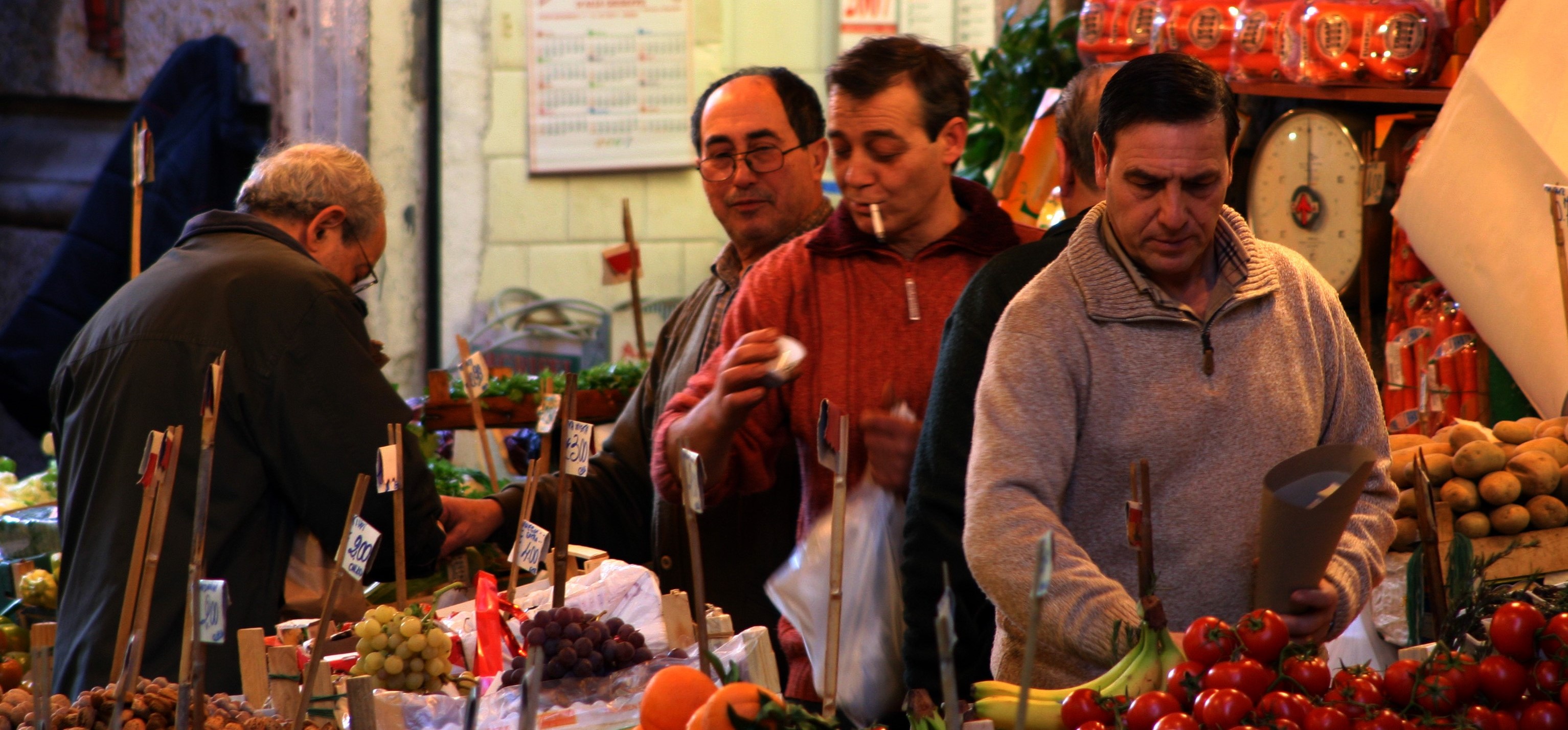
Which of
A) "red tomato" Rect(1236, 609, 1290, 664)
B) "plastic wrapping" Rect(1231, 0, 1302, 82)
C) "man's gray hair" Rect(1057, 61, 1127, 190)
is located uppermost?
"plastic wrapping" Rect(1231, 0, 1302, 82)

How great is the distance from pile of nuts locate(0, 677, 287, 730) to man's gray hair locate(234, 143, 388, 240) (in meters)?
1.18

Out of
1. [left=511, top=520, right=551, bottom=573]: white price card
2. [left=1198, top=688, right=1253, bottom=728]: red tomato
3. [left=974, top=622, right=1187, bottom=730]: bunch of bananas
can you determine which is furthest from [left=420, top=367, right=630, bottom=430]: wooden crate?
[left=1198, top=688, right=1253, bottom=728]: red tomato

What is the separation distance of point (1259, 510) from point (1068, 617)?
0.89ft

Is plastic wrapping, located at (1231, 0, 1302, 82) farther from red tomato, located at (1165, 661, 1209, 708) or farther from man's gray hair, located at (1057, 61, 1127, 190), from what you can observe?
red tomato, located at (1165, 661, 1209, 708)

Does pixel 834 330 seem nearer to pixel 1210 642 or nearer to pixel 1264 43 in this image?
pixel 1210 642

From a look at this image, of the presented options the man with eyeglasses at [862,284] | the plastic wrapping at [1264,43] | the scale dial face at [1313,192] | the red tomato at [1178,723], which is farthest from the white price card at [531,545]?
the plastic wrapping at [1264,43]

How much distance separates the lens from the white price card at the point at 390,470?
2082 millimetres

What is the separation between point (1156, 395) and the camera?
1668 millimetres

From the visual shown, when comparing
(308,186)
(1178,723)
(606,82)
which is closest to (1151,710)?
(1178,723)

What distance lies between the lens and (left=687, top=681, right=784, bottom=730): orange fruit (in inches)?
50.9

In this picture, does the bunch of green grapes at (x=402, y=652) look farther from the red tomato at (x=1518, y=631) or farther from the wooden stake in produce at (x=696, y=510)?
the red tomato at (x=1518, y=631)

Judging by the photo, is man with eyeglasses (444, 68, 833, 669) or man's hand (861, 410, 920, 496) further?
man with eyeglasses (444, 68, 833, 669)

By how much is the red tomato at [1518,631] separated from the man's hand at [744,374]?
3.18 ft

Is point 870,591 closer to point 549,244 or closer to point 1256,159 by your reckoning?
point 1256,159
